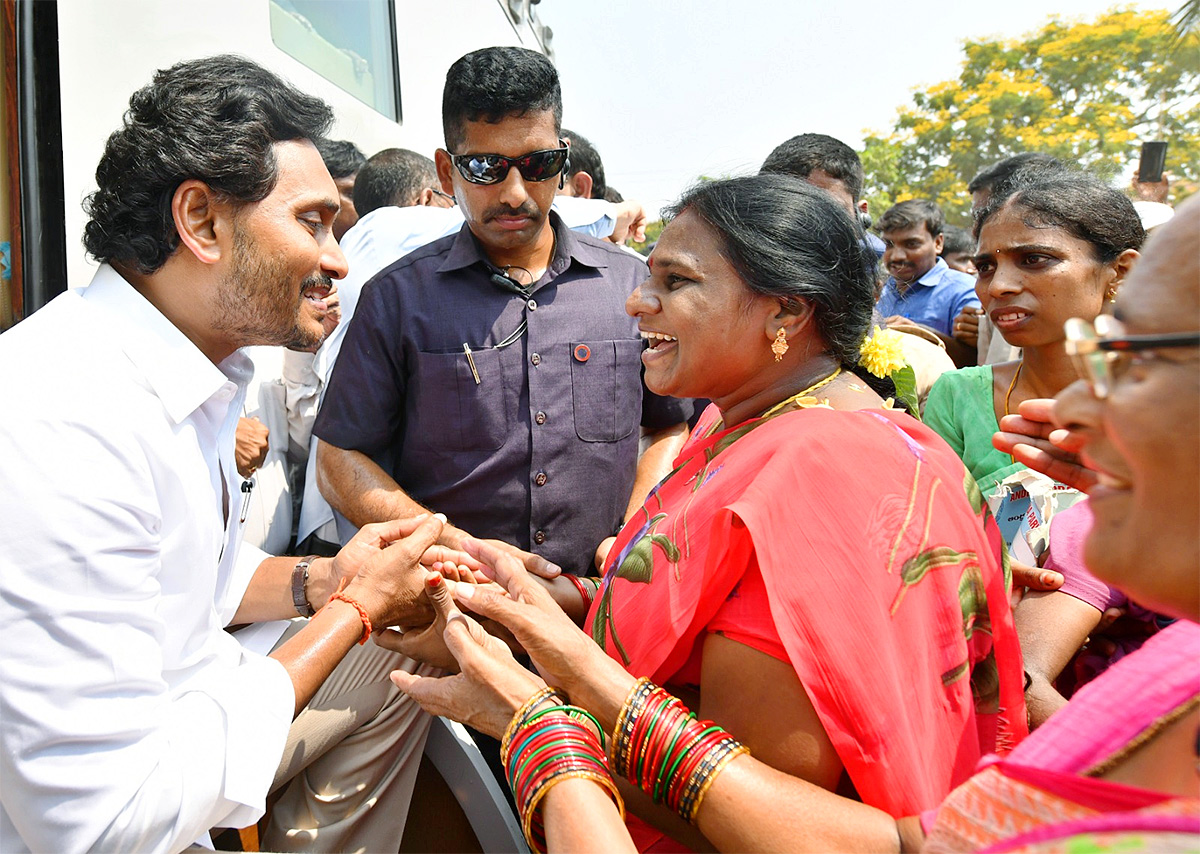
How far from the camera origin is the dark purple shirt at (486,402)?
2719mm

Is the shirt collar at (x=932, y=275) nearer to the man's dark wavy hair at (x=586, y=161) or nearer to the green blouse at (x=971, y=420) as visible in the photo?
the man's dark wavy hair at (x=586, y=161)

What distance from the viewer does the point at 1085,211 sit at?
8.25 ft

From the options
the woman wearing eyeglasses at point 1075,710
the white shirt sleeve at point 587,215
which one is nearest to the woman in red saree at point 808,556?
the woman wearing eyeglasses at point 1075,710

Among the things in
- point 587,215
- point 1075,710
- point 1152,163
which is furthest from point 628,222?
point 1152,163

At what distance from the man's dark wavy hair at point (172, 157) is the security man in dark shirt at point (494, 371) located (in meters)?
0.87

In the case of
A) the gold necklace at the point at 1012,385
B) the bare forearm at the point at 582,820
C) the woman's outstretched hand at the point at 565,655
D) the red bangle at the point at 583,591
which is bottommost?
the red bangle at the point at 583,591

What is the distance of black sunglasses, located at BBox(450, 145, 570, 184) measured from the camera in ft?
9.09

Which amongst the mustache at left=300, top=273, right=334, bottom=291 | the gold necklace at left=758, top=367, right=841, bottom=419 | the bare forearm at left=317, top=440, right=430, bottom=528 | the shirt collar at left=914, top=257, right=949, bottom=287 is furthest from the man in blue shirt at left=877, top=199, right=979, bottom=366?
the mustache at left=300, top=273, right=334, bottom=291

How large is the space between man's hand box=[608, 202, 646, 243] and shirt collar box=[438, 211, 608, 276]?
1283mm

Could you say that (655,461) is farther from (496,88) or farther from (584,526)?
(496,88)

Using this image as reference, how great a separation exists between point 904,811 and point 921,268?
5.68 metres

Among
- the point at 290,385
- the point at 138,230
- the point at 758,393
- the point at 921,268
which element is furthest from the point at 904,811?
the point at 921,268

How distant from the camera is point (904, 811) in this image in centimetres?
146

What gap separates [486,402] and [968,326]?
3873 mm
